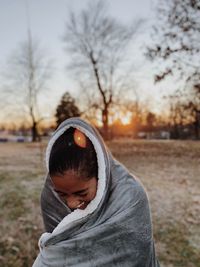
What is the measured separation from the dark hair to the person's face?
0.02 meters

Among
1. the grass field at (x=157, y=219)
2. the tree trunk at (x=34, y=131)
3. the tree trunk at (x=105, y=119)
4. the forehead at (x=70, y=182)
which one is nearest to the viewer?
the forehead at (x=70, y=182)

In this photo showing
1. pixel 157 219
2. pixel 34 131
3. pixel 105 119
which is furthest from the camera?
pixel 34 131

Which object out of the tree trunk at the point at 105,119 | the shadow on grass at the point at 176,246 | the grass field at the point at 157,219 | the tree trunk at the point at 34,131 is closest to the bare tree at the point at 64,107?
the tree trunk at the point at 34,131

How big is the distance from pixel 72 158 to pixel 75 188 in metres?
0.14

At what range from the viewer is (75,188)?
5.32 feet

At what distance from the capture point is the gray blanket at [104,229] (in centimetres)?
161

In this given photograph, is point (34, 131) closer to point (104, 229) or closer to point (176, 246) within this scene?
point (176, 246)

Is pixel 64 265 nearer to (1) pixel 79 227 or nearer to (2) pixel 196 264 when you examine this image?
(1) pixel 79 227

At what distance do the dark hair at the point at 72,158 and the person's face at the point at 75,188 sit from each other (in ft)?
0.07

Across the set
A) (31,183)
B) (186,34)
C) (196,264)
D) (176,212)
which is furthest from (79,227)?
(186,34)

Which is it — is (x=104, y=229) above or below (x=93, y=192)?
below

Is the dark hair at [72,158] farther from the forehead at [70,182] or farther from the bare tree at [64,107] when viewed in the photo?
the bare tree at [64,107]

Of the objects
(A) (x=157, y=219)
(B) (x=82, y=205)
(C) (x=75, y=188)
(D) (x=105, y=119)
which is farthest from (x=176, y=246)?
(D) (x=105, y=119)

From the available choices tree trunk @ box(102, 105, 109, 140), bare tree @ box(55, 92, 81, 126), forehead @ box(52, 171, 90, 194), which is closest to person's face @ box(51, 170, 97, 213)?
forehead @ box(52, 171, 90, 194)
